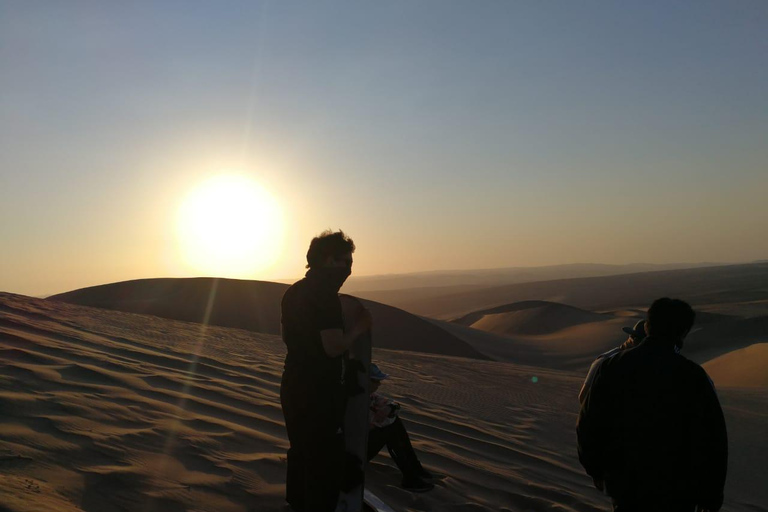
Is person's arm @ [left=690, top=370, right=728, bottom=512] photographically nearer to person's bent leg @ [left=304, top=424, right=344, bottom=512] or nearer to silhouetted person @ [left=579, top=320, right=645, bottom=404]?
silhouetted person @ [left=579, top=320, right=645, bottom=404]

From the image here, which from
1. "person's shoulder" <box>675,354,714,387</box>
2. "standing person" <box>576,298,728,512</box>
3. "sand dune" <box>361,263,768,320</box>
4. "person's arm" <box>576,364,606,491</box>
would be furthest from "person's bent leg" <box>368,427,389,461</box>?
"sand dune" <box>361,263,768,320</box>

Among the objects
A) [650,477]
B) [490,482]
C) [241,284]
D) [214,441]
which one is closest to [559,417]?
[490,482]

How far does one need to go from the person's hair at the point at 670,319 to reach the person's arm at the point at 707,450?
12.0 inches

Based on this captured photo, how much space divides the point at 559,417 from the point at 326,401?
7453 mm

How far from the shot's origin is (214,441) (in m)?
5.16

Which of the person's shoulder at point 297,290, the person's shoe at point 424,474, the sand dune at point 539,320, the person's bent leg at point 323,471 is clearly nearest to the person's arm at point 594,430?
the person's bent leg at point 323,471

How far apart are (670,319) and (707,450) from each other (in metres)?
0.64

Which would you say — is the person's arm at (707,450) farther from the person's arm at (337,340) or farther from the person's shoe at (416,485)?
the person's shoe at (416,485)

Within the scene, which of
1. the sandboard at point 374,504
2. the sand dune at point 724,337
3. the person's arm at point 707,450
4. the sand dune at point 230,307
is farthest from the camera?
the sand dune at point 724,337

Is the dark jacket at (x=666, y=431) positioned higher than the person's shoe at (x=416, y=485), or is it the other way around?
the dark jacket at (x=666, y=431)

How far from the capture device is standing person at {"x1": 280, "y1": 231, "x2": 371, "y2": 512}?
11.3 feet

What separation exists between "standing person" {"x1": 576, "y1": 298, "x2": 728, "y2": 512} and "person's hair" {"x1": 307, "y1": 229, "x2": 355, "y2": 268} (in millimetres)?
1552

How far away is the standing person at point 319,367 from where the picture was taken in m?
3.44

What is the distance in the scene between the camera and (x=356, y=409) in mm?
3738
